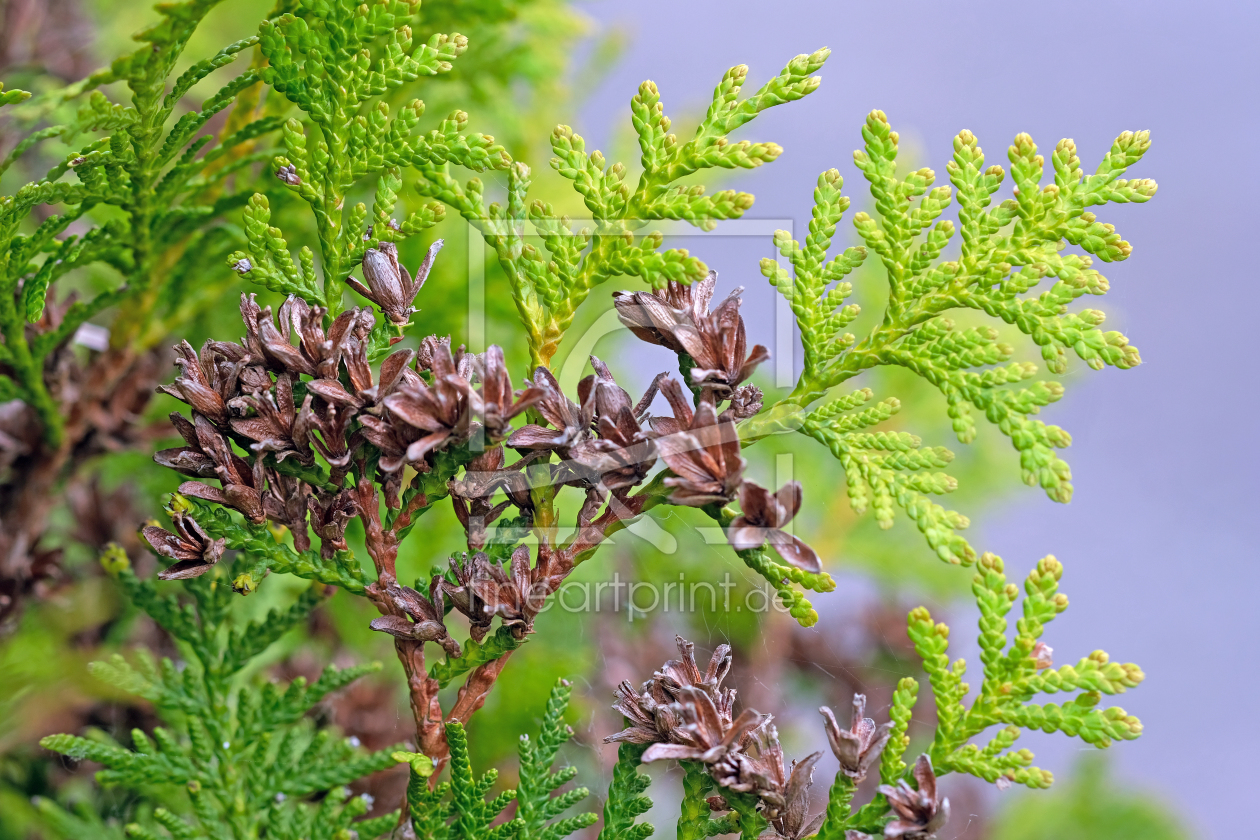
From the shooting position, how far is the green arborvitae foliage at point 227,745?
0.70 m

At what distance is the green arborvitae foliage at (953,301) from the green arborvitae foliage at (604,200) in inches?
2.6

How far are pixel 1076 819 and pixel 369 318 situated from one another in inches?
72.5

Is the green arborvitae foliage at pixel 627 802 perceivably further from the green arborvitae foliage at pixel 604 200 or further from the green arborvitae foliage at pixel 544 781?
the green arborvitae foliage at pixel 604 200

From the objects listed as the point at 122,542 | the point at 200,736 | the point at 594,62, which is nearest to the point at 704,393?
the point at 200,736

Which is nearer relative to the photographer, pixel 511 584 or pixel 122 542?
pixel 511 584

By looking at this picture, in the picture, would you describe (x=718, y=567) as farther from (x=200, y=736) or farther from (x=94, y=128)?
(x=94, y=128)

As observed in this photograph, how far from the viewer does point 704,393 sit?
53cm

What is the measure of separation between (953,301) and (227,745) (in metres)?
0.66

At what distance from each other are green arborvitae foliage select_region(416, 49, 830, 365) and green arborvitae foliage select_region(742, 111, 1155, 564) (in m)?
0.07

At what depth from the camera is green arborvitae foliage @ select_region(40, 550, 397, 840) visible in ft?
2.29

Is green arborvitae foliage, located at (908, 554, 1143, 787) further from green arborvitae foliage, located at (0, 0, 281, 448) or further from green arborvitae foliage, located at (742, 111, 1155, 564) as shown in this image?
green arborvitae foliage, located at (0, 0, 281, 448)

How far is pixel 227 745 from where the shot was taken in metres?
0.75

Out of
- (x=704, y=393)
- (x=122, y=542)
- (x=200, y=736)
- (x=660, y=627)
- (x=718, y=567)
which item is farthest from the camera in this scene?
(x=660, y=627)

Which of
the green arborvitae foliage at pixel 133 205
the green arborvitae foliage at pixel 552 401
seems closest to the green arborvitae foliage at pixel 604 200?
the green arborvitae foliage at pixel 552 401
